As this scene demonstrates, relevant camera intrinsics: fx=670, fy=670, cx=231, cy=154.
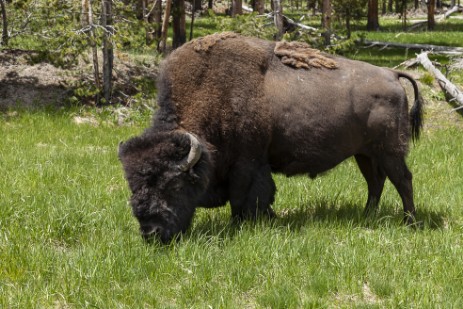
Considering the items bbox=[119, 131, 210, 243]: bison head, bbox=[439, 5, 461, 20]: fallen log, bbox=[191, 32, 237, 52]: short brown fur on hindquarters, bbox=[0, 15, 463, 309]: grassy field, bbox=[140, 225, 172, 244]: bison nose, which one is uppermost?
bbox=[191, 32, 237, 52]: short brown fur on hindquarters

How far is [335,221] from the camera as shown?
6.39 m

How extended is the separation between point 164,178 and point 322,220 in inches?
68.7

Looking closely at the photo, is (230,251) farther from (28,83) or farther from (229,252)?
(28,83)

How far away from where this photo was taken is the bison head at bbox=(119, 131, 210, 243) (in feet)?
18.5

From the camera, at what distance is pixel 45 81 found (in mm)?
13367

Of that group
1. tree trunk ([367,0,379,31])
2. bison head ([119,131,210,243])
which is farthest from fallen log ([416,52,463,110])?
tree trunk ([367,0,379,31])

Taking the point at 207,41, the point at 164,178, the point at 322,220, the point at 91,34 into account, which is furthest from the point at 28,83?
the point at 322,220

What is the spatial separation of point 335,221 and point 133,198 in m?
1.99

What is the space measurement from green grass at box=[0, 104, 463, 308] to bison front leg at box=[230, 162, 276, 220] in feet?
0.54

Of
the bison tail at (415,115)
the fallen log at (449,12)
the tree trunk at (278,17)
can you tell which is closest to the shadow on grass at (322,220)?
the bison tail at (415,115)

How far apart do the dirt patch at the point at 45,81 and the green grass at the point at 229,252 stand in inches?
196

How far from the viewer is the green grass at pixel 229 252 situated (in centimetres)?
468

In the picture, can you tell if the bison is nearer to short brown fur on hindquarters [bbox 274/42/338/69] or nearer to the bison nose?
short brown fur on hindquarters [bbox 274/42/338/69]

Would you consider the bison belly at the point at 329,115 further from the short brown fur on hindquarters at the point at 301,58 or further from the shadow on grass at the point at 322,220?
the shadow on grass at the point at 322,220
